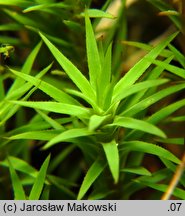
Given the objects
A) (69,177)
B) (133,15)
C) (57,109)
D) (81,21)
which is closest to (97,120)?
(57,109)

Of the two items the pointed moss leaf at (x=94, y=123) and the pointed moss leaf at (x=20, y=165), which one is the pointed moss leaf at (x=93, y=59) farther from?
the pointed moss leaf at (x=20, y=165)

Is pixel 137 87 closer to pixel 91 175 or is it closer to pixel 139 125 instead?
pixel 139 125

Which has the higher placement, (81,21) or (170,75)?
(81,21)

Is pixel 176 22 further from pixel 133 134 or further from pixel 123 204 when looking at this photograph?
pixel 123 204

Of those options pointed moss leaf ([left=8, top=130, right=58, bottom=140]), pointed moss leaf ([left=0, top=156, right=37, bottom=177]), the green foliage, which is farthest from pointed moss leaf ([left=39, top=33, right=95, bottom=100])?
pointed moss leaf ([left=0, top=156, right=37, bottom=177])

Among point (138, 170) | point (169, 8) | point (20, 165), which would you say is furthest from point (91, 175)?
point (169, 8)

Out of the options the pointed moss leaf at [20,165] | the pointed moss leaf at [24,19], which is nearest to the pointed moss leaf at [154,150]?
Answer: the pointed moss leaf at [20,165]
